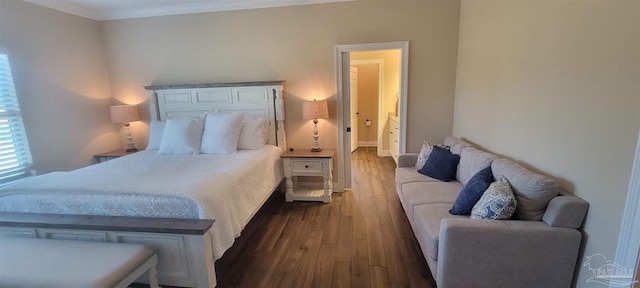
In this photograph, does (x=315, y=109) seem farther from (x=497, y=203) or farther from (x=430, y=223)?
(x=497, y=203)

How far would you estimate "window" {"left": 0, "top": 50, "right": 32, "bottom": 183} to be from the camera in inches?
107

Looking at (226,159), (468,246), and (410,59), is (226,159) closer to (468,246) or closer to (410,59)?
(468,246)

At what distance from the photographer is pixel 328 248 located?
7.89 feet

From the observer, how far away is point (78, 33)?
347 cm

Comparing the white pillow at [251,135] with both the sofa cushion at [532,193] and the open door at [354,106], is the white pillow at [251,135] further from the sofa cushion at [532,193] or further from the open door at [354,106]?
the open door at [354,106]

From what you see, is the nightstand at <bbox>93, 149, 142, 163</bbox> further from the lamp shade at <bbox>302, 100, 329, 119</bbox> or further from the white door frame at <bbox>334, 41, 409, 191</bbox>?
the white door frame at <bbox>334, 41, 409, 191</bbox>

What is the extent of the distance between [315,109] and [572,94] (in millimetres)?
2321

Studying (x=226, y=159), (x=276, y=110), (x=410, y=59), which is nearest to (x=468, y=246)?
(x=226, y=159)

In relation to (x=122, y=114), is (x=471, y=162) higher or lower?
lower

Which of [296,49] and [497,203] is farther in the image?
[296,49]

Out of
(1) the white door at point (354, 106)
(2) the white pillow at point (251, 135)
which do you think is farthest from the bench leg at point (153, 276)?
(1) the white door at point (354, 106)

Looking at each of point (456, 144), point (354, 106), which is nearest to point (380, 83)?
point (354, 106)

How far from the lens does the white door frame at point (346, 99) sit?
3.30 m

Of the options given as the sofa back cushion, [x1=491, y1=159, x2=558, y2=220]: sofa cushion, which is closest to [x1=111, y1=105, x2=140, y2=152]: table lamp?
the sofa back cushion
